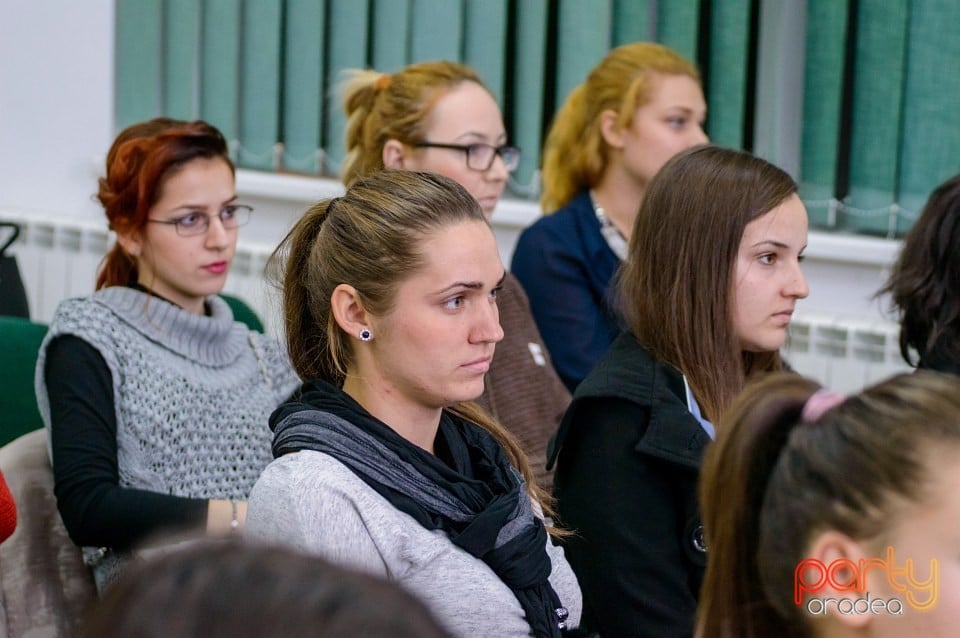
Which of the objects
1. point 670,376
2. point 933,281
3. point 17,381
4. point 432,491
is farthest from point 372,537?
point 933,281

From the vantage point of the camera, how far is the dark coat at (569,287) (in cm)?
271

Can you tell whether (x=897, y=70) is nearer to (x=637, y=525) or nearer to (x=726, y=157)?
(x=726, y=157)

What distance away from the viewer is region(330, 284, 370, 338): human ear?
163 cm

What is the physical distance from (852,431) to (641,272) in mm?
790

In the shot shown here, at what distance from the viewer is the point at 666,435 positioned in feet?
5.64

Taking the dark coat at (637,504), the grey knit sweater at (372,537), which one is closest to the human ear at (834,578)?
the grey knit sweater at (372,537)

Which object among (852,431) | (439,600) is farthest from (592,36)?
(852,431)

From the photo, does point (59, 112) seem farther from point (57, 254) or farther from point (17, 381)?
point (17, 381)

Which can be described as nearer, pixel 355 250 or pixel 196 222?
pixel 355 250

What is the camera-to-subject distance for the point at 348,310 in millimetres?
1641

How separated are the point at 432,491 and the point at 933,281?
1.12 metres

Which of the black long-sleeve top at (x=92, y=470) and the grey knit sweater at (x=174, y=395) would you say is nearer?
the black long-sleeve top at (x=92, y=470)

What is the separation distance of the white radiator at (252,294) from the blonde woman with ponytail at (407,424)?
167 cm

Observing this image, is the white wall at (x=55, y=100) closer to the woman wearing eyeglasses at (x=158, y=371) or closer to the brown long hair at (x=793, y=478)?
the woman wearing eyeglasses at (x=158, y=371)
